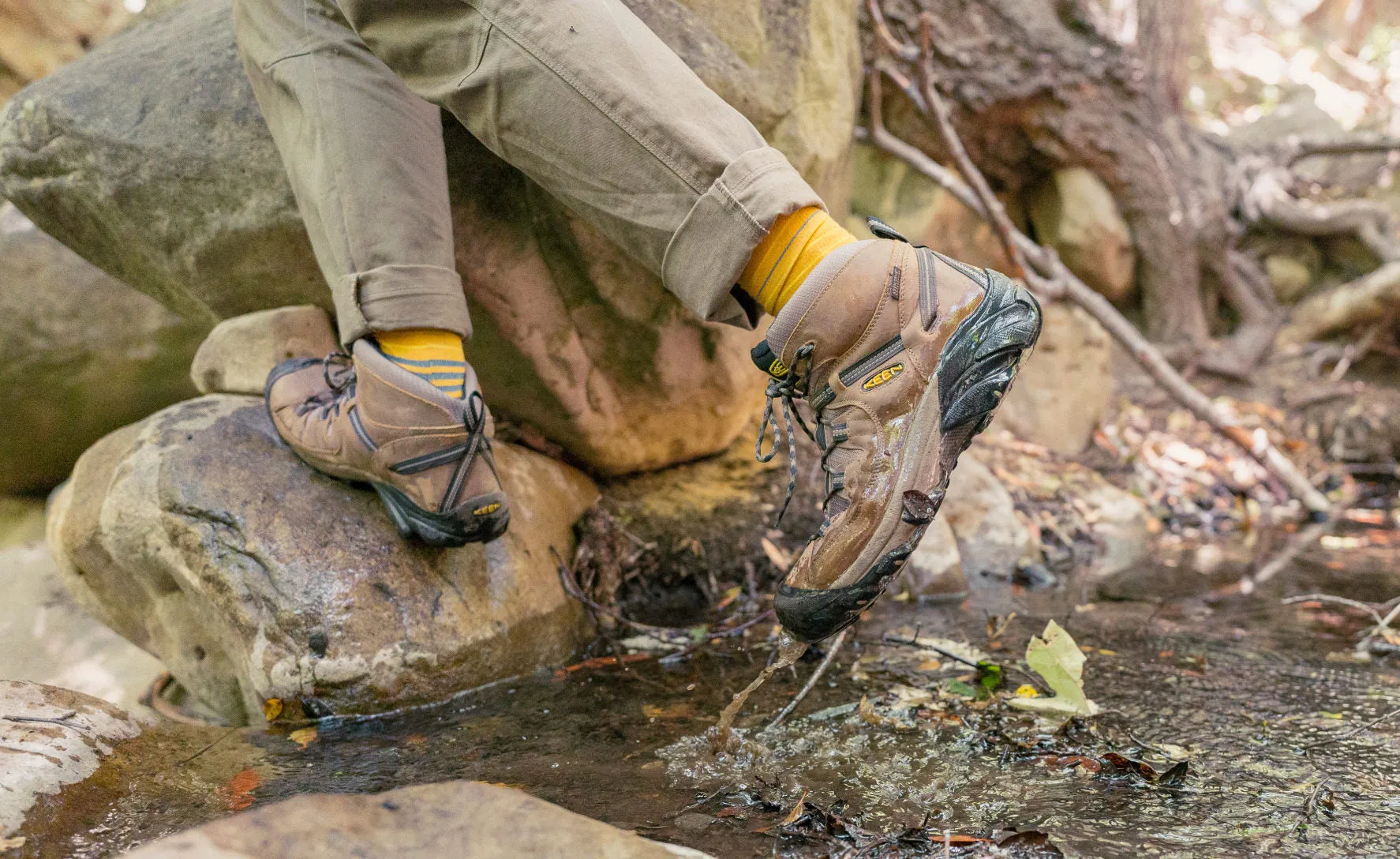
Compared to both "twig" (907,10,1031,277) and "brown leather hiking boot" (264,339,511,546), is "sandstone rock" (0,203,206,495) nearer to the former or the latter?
"brown leather hiking boot" (264,339,511,546)

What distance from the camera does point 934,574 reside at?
9.42ft

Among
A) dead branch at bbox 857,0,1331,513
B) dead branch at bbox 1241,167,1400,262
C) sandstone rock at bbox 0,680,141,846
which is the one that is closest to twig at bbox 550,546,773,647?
sandstone rock at bbox 0,680,141,846

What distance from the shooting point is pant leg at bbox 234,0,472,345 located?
1.92 m

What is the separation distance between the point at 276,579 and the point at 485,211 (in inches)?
42.9

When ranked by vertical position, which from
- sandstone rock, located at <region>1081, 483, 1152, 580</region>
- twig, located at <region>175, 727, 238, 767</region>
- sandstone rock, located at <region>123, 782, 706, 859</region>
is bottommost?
sandstone rock, located at <region>1081, 483, 1152, 580</region>

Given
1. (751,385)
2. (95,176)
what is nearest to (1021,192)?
(751,385)

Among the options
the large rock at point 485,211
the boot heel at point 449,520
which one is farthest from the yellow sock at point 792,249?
the large rock at point 485,211

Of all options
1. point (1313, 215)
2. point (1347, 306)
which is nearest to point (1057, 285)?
point (1347, 306)

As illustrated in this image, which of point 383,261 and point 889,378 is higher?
point 383,261

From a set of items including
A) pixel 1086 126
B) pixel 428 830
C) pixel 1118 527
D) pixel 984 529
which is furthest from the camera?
pixel 1086 126

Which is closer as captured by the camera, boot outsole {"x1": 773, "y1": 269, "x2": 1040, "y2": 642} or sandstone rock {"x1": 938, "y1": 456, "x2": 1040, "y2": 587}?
boot outsole {"x1": 773, "y1": 269, "x2": 1040, "y2": 642}

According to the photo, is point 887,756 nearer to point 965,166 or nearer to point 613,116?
point 613,116

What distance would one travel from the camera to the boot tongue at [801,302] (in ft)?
5.08

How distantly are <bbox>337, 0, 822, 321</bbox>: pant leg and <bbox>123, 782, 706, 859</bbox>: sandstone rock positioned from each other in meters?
0.89
